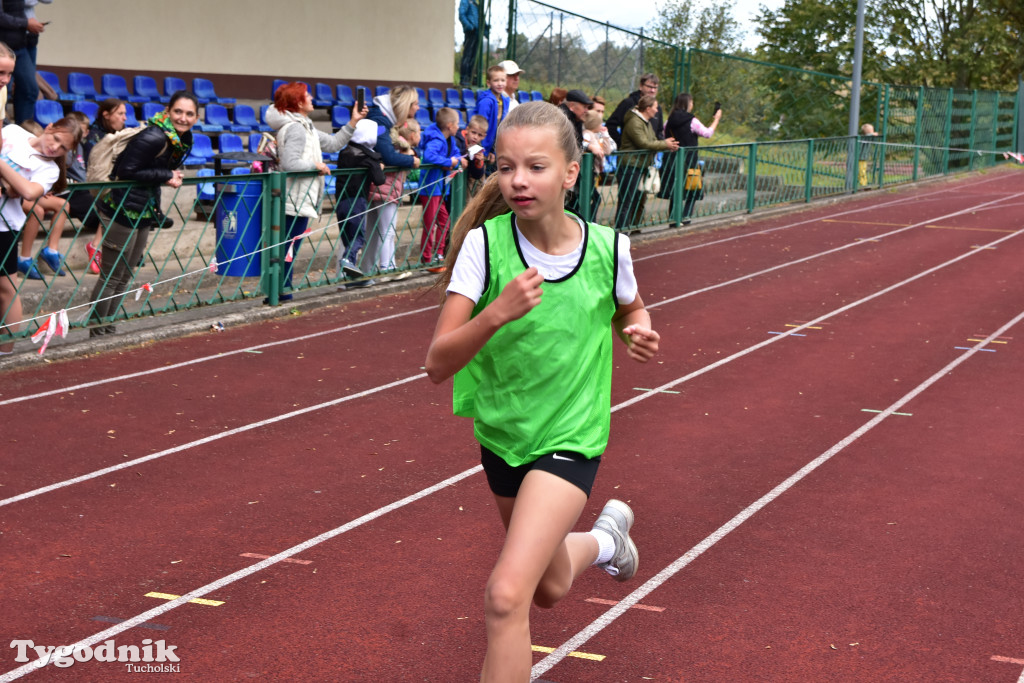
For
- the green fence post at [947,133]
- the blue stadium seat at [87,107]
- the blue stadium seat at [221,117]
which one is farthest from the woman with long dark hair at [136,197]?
the green fence post at [947,133]

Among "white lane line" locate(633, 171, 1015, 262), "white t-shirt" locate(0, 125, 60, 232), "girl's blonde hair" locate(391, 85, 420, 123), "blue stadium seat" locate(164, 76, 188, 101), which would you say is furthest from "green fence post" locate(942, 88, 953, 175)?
"white t-shirt" locate(0, 125, 60, 232)

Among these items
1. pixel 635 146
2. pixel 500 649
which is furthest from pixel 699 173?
pixel 500 649

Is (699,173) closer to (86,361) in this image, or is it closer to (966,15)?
(86,361)

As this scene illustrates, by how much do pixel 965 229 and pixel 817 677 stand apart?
16.2 m

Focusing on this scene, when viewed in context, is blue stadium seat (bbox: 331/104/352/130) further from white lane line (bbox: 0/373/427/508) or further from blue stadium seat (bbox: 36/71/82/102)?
white lane line (bbox: 0/373/427/508)

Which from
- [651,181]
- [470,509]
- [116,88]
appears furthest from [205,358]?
[651,181]

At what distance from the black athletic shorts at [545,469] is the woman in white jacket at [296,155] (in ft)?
24.6

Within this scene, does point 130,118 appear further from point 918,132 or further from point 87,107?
point 918,132

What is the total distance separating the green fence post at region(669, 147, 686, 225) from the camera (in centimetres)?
1722

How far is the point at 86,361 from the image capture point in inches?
344

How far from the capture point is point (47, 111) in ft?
44.1

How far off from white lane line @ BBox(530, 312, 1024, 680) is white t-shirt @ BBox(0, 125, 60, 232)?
5.24 meters

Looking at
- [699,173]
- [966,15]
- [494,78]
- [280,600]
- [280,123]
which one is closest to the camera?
[280,600]

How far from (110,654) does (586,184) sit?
451 inches
